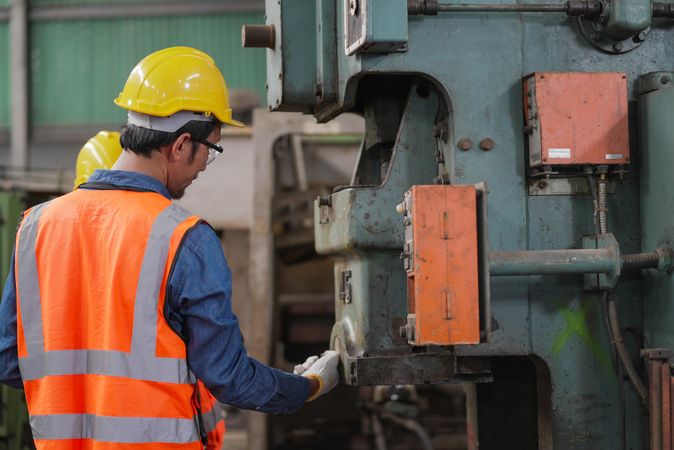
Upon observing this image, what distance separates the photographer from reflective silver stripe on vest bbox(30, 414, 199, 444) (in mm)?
1565

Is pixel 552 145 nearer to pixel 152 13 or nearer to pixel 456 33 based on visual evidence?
pixel 456 33

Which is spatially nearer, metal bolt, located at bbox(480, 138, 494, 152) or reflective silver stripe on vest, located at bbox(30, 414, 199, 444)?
reflective silver stripe on vest, located at bbox(30, 414, 199, 444)

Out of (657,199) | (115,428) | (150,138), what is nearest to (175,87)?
(150,138)

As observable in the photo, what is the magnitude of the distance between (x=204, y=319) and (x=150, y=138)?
368mm

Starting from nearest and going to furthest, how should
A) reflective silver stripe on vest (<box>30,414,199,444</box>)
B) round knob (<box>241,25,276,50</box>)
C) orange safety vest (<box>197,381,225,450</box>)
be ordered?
reflective silver stripe on vest (<box>30,414,199,444</box>) < orange safety vest (<box>197,381,225,450</box>) < round knob (<box>241,25,276,50</box>)

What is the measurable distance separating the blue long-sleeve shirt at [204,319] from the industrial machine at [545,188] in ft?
1.24

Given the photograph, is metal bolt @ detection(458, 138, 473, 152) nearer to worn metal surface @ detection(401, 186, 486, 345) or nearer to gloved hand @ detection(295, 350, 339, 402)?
worn metal surface @ detection(401, 186, 486, 345)

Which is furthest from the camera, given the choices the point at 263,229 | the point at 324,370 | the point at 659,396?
the point at 263,229

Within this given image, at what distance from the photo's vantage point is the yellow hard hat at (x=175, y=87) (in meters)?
1.73

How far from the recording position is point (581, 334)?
1997 mm

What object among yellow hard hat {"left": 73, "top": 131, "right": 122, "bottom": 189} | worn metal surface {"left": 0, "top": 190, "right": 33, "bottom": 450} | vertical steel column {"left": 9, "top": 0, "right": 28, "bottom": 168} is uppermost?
vertical steel column {"left": 9, "top": 0, "right": 28, "bottom": 168}

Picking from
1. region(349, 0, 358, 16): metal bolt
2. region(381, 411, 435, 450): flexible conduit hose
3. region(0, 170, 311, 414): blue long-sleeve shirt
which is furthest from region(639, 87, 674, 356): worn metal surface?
region(381, 411, 435, 450): flexible conduit hose

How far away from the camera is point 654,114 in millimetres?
1956

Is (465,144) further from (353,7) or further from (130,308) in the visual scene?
(130,308)
